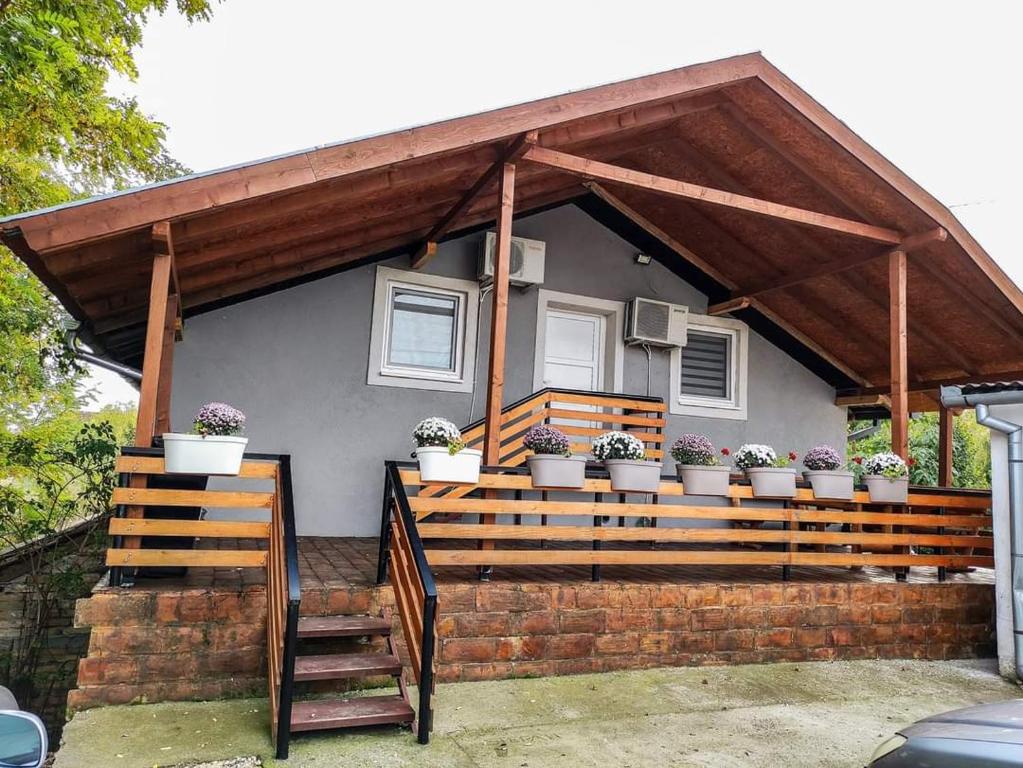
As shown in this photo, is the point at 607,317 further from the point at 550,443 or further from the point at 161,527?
the point at 161,527

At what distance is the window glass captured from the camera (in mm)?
7391

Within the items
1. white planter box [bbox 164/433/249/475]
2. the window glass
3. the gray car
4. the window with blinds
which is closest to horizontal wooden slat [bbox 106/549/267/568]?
white planter box [bbox 164/433/249/475]

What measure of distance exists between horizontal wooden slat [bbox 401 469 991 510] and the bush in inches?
8.9

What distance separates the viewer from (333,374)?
7.02 m

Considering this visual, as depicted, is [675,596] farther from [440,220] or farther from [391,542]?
[440,220]

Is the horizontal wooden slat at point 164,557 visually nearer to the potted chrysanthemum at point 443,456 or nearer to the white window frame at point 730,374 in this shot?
the potted chrysanthemum at point 443,456

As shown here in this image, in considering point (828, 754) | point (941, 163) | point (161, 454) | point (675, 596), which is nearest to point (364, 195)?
point (161, 454)

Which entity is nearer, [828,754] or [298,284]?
[828,754]

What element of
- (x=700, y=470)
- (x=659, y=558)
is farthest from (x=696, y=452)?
(x=659, y=558)

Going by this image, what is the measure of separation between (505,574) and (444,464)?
1.08m

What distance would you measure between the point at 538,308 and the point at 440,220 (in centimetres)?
162

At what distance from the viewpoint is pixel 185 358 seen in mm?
6531

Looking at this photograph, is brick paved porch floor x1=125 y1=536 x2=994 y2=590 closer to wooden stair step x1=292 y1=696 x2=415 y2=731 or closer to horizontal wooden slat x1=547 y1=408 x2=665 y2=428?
wooden stair step x1=292 y1=696 x2=415 y2=731

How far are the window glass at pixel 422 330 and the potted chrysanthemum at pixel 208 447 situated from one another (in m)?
3.36
